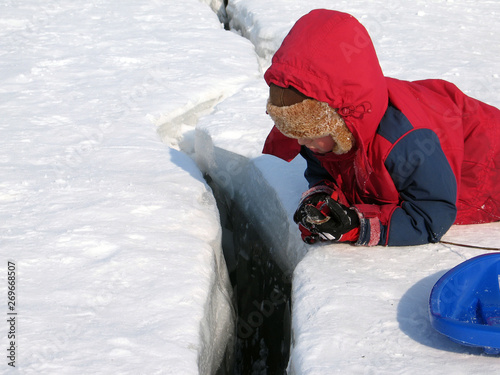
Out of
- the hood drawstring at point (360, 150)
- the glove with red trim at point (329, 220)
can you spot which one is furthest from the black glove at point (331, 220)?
the hood drawstring at point (360, 150)

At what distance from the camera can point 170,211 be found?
210 cm

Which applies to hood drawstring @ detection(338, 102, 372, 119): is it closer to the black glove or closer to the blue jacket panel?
the blue jacket panel

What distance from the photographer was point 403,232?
5.76 feet

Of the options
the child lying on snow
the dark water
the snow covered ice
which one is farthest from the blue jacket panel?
the dark water

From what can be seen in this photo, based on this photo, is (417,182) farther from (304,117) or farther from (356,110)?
(304,117)

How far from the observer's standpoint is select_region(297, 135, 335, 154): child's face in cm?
165

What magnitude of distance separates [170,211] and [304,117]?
770 mm

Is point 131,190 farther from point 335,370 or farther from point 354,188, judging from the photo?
point 335,370

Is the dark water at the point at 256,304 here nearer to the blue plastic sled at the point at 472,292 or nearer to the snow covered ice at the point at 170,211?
the snow covered ice at the point at 170,211

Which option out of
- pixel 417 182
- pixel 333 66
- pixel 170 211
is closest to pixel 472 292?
pixel 417 182

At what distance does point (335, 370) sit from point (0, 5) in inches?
192

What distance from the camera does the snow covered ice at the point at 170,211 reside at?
145 centimetres

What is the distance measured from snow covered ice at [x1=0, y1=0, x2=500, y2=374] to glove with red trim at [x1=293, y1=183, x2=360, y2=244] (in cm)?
7

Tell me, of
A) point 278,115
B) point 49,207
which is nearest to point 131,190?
point 49,207
